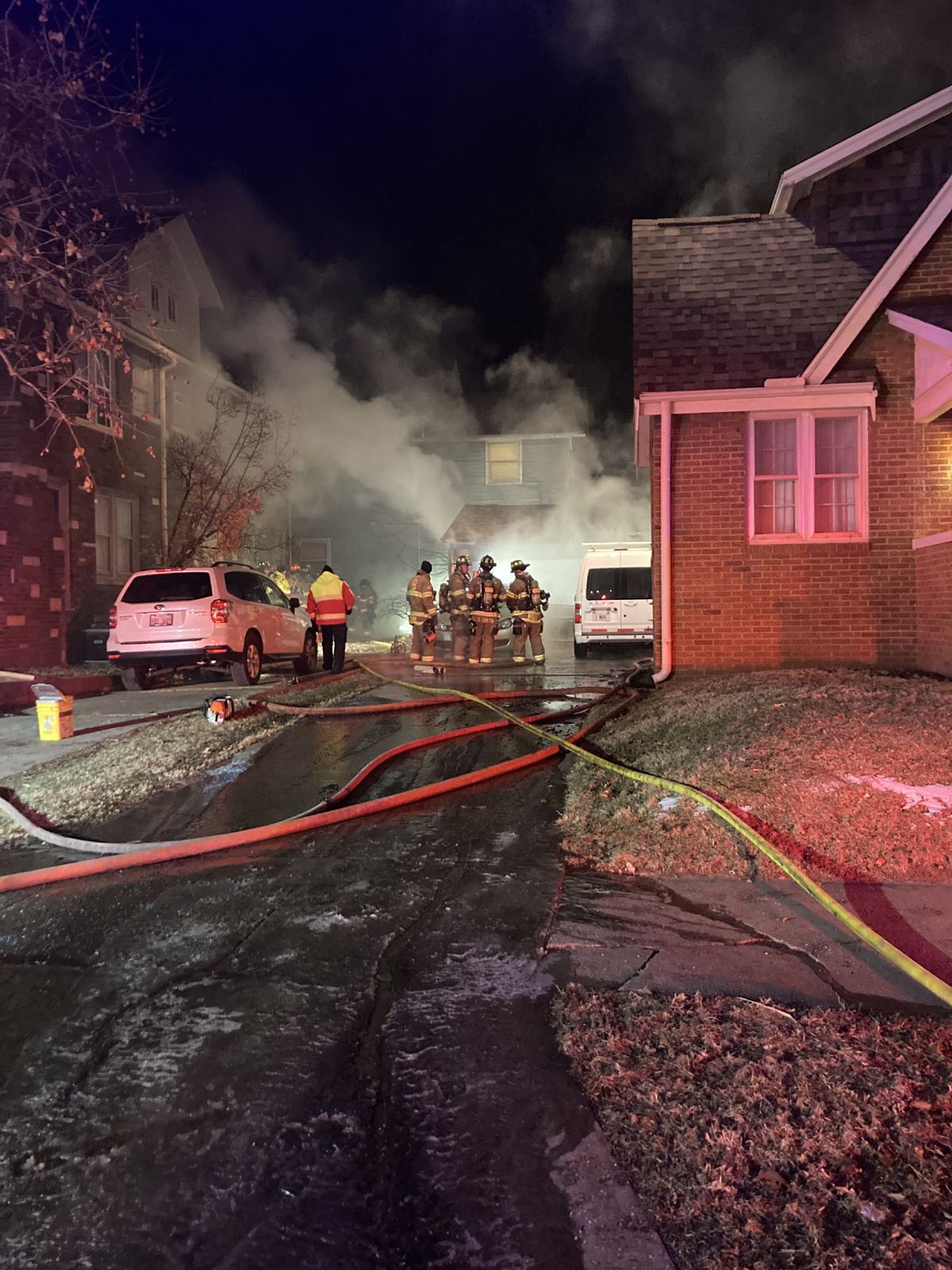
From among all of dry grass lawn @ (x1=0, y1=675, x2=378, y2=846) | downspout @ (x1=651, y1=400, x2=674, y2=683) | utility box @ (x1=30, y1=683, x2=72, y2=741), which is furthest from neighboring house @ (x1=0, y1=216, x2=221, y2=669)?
downspout @ (x1=651, y1=400, x2=674, y2=683)

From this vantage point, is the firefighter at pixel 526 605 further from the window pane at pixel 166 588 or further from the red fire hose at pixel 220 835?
the red fire hose at pixel 220 835

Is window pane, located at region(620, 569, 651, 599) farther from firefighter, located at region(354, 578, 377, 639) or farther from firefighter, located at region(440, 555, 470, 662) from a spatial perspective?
firefighter, located at region(354, 578, 377, 639)

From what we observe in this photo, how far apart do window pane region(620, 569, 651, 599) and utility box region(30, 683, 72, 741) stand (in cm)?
1010

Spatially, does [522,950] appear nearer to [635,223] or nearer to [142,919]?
[142,919]

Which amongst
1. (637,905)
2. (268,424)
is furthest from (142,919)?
(268,424)

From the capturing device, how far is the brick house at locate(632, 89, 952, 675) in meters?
9.71

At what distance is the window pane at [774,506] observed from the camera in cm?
1016

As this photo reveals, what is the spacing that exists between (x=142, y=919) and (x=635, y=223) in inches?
401

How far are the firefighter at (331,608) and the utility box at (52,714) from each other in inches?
196

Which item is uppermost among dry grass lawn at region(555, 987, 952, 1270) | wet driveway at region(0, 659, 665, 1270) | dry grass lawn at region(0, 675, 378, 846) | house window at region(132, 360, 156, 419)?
house window at region(132, 360, 156, 419)

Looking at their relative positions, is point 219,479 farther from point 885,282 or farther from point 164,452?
point 885,282

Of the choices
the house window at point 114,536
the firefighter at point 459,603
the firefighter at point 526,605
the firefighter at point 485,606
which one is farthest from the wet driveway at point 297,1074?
the house window at point 114,536

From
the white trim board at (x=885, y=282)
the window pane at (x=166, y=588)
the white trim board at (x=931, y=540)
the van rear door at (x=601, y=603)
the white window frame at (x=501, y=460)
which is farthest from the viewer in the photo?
the white window frame at (x=501, y=460)

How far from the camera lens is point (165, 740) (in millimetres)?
6930
